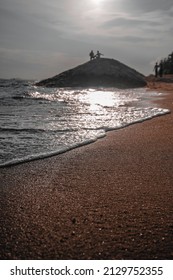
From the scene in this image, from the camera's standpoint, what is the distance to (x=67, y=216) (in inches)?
99.5

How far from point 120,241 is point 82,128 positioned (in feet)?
14.7

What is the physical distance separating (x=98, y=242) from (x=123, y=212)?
52 centimetres

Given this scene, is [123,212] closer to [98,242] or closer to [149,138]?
[98,242]

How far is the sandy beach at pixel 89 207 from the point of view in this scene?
209 cm

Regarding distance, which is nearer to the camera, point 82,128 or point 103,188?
point 103,188

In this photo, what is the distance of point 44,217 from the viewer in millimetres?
2508

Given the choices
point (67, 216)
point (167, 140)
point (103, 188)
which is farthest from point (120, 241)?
point (167, 140)

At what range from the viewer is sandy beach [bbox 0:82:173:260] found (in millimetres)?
2092

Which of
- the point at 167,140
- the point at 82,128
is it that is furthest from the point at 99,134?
the point at 167,140

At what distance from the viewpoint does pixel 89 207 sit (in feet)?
8.85
